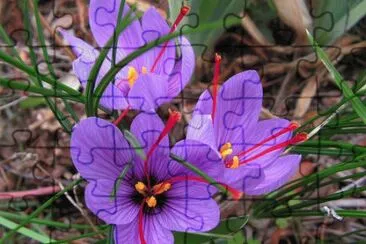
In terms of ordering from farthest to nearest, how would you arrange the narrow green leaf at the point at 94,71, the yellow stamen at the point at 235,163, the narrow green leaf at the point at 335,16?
the narrow green leaf at the point at 335,16, the yellow stamen at the point at 235,163, the narrow green leaf at the point at 94,71

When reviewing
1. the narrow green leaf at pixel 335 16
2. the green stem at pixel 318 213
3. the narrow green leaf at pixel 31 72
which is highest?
the narrow green leaf at pixel 335 16

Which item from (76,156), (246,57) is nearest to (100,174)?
(76,156)

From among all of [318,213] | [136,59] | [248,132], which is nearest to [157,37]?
[136,59]

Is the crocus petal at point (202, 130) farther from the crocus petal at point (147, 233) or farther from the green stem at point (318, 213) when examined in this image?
the green stem at point (318, 213)

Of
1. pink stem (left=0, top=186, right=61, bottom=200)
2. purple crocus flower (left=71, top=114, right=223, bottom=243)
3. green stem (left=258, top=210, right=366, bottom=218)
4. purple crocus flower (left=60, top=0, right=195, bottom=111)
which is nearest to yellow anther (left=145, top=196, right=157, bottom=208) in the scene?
purple crocus flower (left=71, top=114, right=223, bottom=243)

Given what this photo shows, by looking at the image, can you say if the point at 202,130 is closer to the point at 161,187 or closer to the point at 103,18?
the point at 161,187

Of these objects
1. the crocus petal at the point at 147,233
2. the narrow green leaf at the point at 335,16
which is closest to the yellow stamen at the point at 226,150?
the crocus petal at the point at 147,233

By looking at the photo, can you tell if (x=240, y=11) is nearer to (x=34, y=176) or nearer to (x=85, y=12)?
(x=85, y=12)
